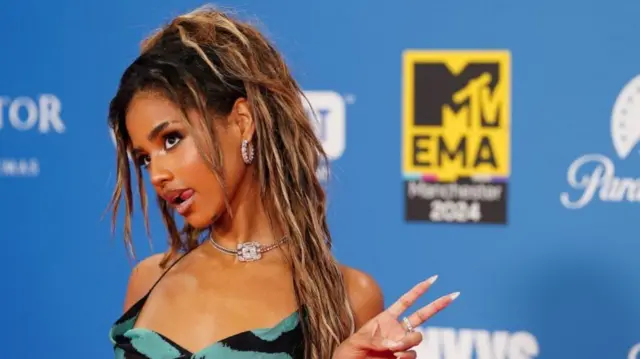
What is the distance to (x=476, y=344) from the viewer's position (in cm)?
214

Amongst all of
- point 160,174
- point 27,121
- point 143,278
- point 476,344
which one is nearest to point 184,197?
point 160,174

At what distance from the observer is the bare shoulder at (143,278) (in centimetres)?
159

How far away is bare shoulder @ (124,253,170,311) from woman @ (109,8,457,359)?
0.07 m

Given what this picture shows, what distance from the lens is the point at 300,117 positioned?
147 centimetres

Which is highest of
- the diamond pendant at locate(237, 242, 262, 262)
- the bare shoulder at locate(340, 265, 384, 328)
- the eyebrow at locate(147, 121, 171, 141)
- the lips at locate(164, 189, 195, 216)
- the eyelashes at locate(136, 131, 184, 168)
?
the eyebrow at locate(147, 121, 171, 141)

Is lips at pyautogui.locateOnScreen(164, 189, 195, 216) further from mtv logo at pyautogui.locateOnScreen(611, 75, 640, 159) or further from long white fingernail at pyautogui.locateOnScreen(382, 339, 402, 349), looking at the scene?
mtv logo at pyautogui.locateOnScreen(611, 75, 640, 159)

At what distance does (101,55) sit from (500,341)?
1.00m

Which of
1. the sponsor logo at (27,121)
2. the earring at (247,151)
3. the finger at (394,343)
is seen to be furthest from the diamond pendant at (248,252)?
the sponsor logo at (27,121)

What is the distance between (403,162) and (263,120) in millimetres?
753

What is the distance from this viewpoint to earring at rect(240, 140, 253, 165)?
1427 millimetres

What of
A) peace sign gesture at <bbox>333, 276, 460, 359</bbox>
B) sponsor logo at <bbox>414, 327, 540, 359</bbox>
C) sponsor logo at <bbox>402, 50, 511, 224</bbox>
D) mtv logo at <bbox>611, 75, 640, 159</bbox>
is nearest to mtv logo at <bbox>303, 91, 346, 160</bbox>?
sponsor logo at <bbox>402, 50, 511, 224</bbox>

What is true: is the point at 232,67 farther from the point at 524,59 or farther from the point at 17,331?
the point at 17,331

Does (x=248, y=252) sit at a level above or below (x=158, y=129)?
below

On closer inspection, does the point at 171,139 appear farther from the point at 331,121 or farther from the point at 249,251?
the point at 331,121
